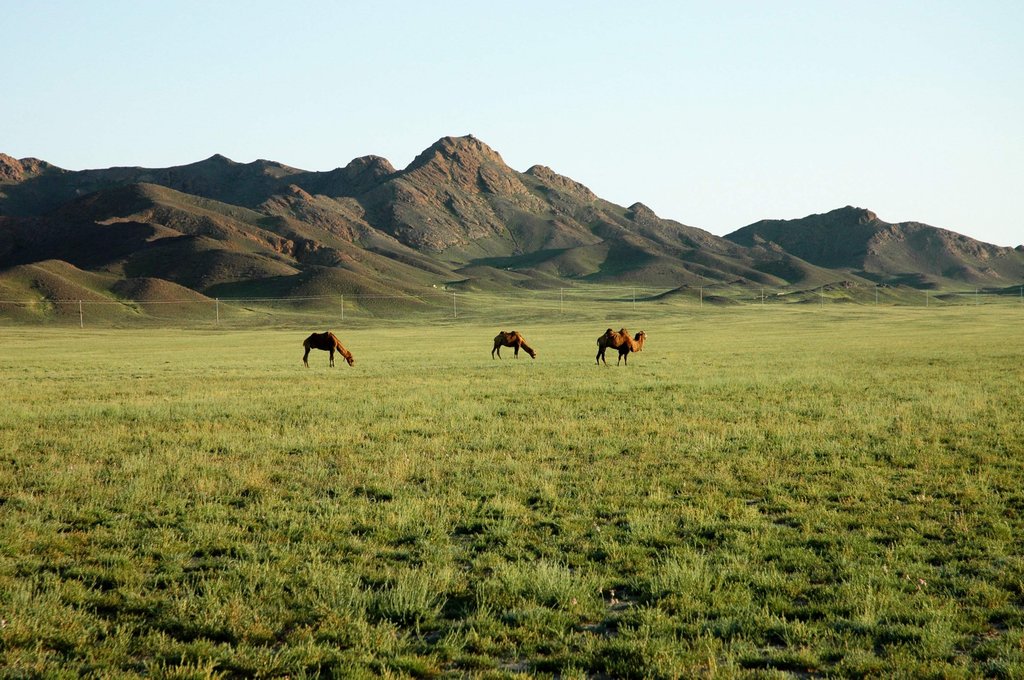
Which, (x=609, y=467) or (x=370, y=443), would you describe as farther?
(x=370, y=443)

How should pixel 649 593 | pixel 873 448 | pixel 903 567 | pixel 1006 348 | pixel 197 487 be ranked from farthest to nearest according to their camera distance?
pixel 1006 348, pixel 873 448, pixel 197 487, pixel 903 567, pixel 649 593

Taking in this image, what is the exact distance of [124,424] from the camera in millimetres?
18641

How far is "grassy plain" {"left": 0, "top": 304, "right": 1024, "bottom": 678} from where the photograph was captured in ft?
22.3

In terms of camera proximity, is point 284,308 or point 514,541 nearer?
Result: point 514,541

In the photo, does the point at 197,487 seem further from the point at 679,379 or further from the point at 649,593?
the point at 679,379

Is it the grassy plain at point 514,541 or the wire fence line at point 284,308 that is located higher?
the wire fence line at point 284,308

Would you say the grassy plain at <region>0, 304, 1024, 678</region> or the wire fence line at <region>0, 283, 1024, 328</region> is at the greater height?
the wire fence line at <region>0, 283, 1024, 328</region>

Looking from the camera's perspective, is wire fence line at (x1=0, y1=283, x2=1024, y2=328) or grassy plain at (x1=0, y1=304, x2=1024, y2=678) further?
wire fence line at (x1=0, y1=283, x2=1024, y2=328)

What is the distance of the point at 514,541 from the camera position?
31.8 ft

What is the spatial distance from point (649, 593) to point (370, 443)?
30.3 ft

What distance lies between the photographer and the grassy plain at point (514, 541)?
22.3ft

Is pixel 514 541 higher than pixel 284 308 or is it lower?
lower

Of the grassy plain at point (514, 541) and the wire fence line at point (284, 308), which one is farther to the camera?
the wire fence line at point (284, 308)

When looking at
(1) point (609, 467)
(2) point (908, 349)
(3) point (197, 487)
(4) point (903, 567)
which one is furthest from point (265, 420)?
(2) point (908, 349)
